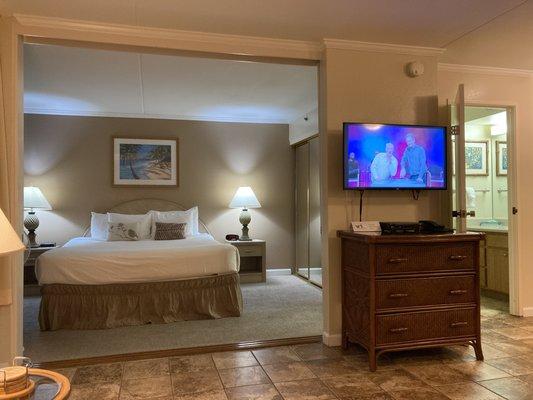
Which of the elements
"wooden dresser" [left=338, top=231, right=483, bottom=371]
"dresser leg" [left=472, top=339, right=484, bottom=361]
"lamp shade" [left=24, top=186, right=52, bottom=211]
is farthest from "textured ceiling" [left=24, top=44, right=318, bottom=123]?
"dresser leg" [left=472, top=339, right=484, bottom=361]

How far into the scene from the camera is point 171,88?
479cm

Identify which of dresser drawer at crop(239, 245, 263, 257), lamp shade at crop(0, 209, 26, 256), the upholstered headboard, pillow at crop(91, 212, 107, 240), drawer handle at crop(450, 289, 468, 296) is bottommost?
dresser drawer at crop(239, 245, 263, 257)

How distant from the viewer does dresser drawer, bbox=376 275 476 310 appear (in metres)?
2.85

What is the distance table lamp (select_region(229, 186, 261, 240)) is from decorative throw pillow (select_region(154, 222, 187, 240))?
39.6 inches

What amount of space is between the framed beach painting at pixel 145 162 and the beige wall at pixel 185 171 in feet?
0.32

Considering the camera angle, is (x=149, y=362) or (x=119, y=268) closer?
(x=149, y=362)

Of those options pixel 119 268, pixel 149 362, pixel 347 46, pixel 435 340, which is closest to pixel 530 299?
pixel 435 340

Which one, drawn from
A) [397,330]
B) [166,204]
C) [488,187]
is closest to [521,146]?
[488,187]

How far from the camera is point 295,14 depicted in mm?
2826

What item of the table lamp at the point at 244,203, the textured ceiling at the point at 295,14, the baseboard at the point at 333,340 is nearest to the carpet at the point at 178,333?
the baseboard at the point at 333,340

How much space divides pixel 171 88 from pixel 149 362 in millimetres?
3085

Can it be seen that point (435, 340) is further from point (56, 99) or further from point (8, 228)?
point (56, 99)

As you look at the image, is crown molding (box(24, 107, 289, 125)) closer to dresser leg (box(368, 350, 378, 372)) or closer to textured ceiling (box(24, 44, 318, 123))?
textured ceiling (box(24, 44, 318, 123))

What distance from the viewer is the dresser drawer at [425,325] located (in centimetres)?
284
